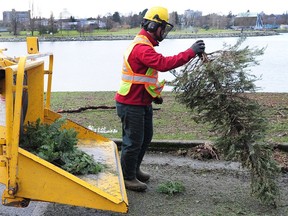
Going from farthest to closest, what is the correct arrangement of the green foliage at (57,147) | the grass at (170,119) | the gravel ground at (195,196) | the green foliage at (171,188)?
the grass at (170,119) < the green foliage at (171,188) < the gravel ground at (195,196) < the green foliage at (57,147)

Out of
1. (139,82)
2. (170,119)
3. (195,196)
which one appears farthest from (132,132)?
(170,119)

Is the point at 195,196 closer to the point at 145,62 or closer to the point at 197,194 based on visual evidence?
the point at 197,194

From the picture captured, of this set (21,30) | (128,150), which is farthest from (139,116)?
(21,30)

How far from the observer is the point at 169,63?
4.25m

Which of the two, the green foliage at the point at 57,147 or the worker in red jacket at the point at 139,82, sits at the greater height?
the worker in red jacket at the point at 139,82

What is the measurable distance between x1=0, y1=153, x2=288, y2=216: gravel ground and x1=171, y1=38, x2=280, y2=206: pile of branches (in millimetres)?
271

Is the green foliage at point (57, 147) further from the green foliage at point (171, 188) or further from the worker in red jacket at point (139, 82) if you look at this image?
the green foliage at point (171, 188)

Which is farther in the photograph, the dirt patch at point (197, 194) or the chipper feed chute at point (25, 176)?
the dirt patch at point (197, 194)

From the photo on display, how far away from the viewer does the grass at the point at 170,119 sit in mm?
6947

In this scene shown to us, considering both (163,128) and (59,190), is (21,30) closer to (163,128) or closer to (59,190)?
(163,128)

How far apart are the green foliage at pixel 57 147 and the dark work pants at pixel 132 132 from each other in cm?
44

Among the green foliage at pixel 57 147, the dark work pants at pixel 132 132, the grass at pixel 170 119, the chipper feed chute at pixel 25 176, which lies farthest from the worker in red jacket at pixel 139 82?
the grass at pixel 170 119

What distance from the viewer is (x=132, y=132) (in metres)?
4.67

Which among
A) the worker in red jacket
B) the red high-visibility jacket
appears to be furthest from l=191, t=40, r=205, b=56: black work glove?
the worker in red jacket
